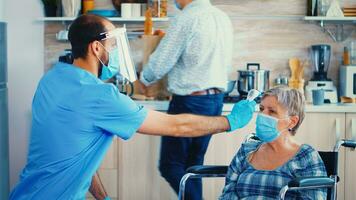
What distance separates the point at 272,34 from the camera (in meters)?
4.99

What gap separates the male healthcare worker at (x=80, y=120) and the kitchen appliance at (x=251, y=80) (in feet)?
6.81

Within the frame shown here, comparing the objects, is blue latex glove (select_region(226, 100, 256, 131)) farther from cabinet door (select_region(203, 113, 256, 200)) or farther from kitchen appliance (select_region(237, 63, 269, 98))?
kitchen appliance (select_region(237, 63, 269, 98))

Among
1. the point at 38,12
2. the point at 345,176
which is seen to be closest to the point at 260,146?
the point at 345,176

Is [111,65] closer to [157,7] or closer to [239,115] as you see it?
[239,115]

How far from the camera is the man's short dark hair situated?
259 cm

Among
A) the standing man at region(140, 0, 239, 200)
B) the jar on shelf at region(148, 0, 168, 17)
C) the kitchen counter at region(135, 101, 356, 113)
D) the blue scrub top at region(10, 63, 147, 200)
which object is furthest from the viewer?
the jar on shelf at region(148, 0, 168, 17)

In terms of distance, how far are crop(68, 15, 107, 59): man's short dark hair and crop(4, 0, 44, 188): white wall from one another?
2.16m

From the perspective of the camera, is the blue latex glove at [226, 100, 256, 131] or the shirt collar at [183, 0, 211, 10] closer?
the blue latex glove at [226, 100, 256, 131]

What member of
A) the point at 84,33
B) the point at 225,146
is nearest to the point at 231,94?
the point at 225,146

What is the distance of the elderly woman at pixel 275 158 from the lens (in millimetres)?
2934

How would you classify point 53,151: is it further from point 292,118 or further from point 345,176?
point 345,176

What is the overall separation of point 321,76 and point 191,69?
119cm

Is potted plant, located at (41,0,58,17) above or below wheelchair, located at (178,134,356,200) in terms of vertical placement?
above

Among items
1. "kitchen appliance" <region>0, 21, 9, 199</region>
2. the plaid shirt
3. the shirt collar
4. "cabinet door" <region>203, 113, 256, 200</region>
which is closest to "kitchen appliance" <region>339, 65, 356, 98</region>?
"cabinet door" <region>203, 113, 256, 200</region>
